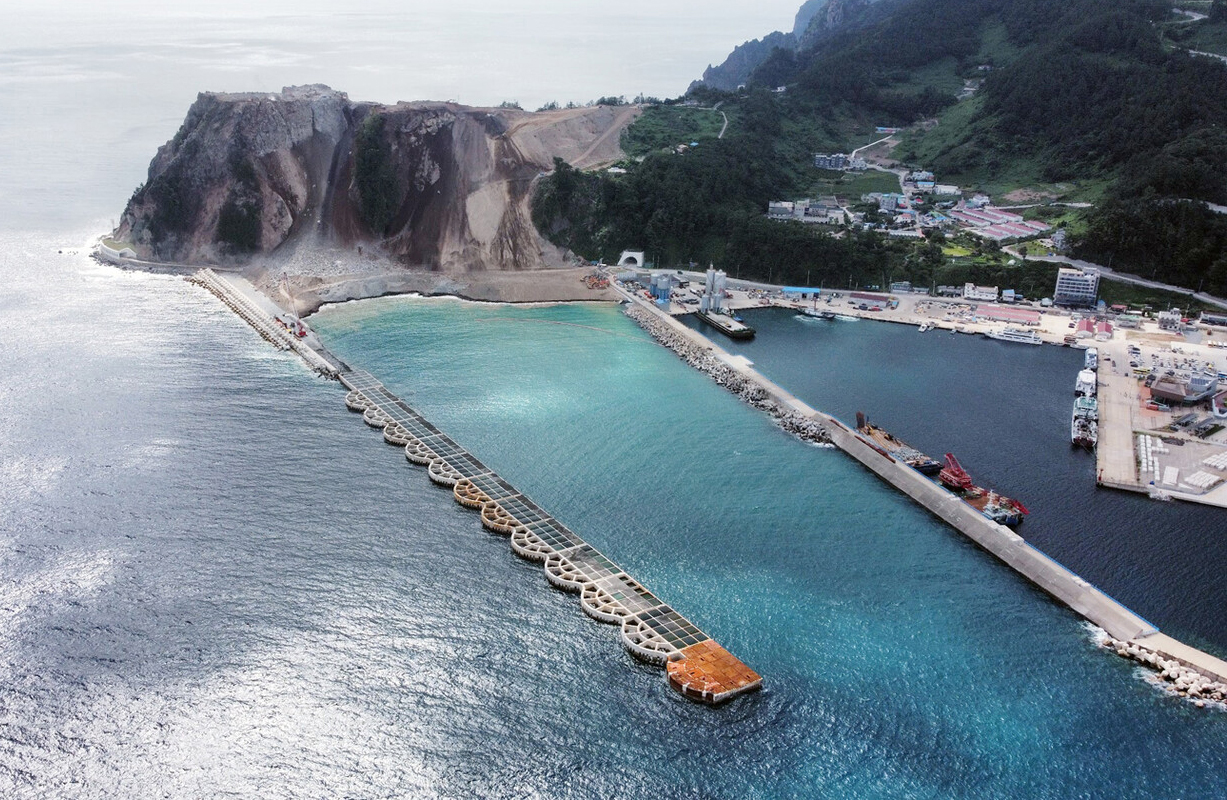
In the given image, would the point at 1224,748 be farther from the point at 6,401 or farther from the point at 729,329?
the point at 6,401

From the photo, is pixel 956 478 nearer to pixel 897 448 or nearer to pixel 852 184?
pixel 897 448

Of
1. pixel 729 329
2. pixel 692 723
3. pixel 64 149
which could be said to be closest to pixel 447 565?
pixel 692 723

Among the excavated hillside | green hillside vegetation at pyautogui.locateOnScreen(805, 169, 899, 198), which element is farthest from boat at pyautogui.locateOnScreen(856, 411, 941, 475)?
green hillside vegetation at pyautogui.locateOnScreen(805, 169, 899, 198)

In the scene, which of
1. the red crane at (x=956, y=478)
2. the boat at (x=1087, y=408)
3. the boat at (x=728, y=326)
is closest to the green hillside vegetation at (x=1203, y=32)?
the boat at (x=1087, y=408)

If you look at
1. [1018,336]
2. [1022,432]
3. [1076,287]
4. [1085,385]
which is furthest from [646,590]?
[1076,287]

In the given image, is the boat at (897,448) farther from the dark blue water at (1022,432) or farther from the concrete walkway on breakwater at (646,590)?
the dark blue water at (1022,432)

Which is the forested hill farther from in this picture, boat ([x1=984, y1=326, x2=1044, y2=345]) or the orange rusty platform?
the orange rusty platform
